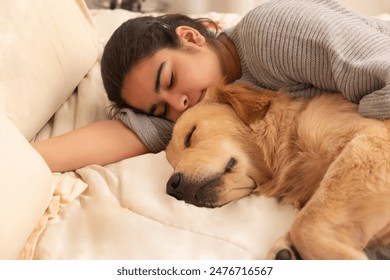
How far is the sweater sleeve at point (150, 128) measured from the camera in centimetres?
167

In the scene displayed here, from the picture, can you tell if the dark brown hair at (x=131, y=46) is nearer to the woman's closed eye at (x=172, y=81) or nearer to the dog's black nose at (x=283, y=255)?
the woman's closed eye at (x=172, y=81)

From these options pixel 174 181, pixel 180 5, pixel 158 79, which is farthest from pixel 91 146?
pixel 180 5

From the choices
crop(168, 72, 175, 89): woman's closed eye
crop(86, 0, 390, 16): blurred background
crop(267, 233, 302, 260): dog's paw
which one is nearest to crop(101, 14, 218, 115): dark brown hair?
crop(168, 72, 175, 89): woman's closed eye

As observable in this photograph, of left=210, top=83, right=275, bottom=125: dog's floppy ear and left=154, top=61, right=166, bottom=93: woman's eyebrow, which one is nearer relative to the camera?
left=210, top=83, right=275, bottom=125: dog's floppy ear

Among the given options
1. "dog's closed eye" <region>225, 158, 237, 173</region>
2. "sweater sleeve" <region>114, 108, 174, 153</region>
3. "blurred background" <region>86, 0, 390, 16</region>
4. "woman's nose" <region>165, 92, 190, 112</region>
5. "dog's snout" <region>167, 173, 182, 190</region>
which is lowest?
"blurred background" <region>86, 0, 390, 16</region>

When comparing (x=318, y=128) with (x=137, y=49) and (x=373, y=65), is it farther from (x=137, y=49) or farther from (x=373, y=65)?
(x=137, y=49)

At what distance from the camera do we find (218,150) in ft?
4.53

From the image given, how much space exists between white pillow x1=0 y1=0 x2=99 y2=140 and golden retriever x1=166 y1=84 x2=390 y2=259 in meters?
0.49

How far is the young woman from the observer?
143 centimetres

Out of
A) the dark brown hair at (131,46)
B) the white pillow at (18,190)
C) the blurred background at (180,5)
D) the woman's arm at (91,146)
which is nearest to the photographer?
the white pillow at (18,190)

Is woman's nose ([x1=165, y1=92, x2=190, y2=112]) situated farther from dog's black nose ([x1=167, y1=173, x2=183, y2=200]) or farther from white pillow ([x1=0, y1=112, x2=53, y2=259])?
white pillow ([x1=0, y1=112, x2=53, y2=259])

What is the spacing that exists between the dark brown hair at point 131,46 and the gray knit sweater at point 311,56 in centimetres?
12

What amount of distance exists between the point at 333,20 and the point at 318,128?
41cm

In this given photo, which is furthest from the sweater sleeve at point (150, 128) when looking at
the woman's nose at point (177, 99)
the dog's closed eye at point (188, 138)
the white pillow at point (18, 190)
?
the white pillow at point (18, 190)
